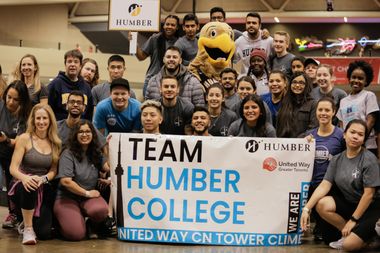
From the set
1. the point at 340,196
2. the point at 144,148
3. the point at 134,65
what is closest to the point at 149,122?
the point at 144,148

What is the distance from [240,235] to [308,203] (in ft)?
2.27

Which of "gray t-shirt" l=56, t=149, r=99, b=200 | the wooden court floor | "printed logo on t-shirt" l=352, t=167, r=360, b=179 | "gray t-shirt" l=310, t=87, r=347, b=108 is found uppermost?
"gray t-shirt" l=310, t=87, r=347, b=108

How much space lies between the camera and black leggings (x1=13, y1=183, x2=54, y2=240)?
5.79 metres

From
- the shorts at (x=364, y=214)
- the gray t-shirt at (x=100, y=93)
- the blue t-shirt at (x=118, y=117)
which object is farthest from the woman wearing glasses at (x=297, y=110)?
the gray t-shirt at (x=100, y=93)

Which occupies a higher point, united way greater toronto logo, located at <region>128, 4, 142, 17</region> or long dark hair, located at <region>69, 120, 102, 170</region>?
united way greater toronto logo, located at <region>128, 4, 142, 17</region>

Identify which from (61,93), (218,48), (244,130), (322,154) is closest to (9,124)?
(61,93)

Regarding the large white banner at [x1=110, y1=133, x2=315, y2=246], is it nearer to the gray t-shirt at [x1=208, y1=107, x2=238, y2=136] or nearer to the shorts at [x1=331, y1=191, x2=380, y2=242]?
the shorts at [x1=331, y1=191, x2=380, y2=242]

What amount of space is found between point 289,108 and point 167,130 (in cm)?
129

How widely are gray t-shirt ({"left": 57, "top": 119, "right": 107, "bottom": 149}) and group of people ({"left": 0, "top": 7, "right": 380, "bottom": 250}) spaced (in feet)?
0.06

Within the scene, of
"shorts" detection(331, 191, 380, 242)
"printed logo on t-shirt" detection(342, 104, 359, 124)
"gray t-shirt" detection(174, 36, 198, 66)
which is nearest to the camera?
"shorts" detection(331, 191, 380, 242)

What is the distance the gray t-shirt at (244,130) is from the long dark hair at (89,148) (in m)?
1.34

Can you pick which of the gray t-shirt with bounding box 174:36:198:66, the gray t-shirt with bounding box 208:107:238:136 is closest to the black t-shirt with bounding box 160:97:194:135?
the gray t-shirt with bounding box 208:107:238:136

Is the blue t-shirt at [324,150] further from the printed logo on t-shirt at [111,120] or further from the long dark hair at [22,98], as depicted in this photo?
the long dark hair at [22,98]

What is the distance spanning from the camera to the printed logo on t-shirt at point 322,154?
233 inches
